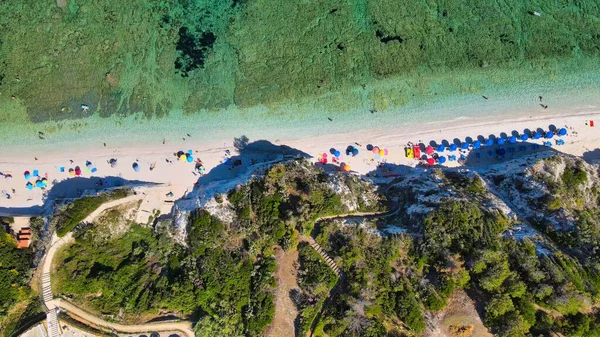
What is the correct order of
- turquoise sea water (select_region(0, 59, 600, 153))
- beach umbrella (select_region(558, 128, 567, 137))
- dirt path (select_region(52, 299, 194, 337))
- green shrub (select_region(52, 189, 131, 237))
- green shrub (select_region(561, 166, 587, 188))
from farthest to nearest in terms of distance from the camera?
turquoise sea water (select_region(0, 59, 600, 153)) < beach umbrella (select_region(558, 128, 567, 137)) < green shrub (select_region(561, 166, 587, 188)) < green shrub (select_region(52, 189, 131, 237)) < dirt path (select_region(52, 299, 194, 337))

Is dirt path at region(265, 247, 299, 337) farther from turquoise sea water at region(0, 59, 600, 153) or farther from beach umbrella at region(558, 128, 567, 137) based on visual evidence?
beach umbrella at region(558, 128, 567, 137)

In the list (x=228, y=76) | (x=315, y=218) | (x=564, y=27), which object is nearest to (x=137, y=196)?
(x=228, y=76)

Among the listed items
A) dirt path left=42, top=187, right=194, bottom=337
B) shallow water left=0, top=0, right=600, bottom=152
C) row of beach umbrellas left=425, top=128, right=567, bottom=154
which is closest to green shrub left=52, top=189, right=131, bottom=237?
dirt path left=42, top=187, right=194, bottom=337

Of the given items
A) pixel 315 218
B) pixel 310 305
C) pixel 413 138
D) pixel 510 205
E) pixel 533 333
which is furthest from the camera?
pixel 413 138

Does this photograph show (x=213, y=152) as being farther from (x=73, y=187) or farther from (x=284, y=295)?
(x=284, y=295)

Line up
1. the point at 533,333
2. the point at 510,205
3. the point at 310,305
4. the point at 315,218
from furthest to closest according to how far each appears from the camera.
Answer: the point at 510,205
the point at 315,218
the point at 310,305
the point at 533,333

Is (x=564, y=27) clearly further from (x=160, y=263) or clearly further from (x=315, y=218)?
(x=160, y=263)

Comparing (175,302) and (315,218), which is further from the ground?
(315,218)
